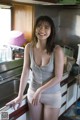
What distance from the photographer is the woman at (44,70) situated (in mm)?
1639

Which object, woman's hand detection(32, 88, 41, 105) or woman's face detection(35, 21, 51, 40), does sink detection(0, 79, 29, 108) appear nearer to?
woman's hand detection(32, 88, 41, 105)

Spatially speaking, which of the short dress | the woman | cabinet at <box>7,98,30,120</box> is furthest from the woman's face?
cabinet at <box>7,98,30,120</box>

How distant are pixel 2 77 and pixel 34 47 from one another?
0.43 m

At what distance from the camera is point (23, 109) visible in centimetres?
173

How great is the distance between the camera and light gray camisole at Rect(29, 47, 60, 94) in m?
1.65

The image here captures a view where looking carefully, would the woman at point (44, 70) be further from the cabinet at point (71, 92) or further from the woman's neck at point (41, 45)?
the cabinet at point (71, 92)

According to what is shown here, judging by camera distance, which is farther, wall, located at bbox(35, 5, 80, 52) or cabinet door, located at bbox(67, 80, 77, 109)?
wall, located at bbox(35, 5, 80, 52)

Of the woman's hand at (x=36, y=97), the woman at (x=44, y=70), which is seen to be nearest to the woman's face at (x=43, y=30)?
the woman at (x=44, y=70)

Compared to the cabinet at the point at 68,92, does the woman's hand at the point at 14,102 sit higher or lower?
higher

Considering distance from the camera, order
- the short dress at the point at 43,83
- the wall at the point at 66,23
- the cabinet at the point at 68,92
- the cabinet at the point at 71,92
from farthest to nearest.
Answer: the wall at the point at 66,23 < the cabinet at the point at 71,92 < the cabinet at the point at 68,92 < the short dress at the point at 43,83

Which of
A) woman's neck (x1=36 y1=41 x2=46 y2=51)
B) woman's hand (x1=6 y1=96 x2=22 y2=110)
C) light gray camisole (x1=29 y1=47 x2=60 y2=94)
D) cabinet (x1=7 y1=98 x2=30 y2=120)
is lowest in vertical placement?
cabinet (x1=7 y1=98 x2=30 y2=120)

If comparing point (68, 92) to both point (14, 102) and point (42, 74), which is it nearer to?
point (42, 74)

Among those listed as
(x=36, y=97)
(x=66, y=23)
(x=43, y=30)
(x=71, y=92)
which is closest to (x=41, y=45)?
(x=43, y=30)

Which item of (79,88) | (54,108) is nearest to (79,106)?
(79,88)
